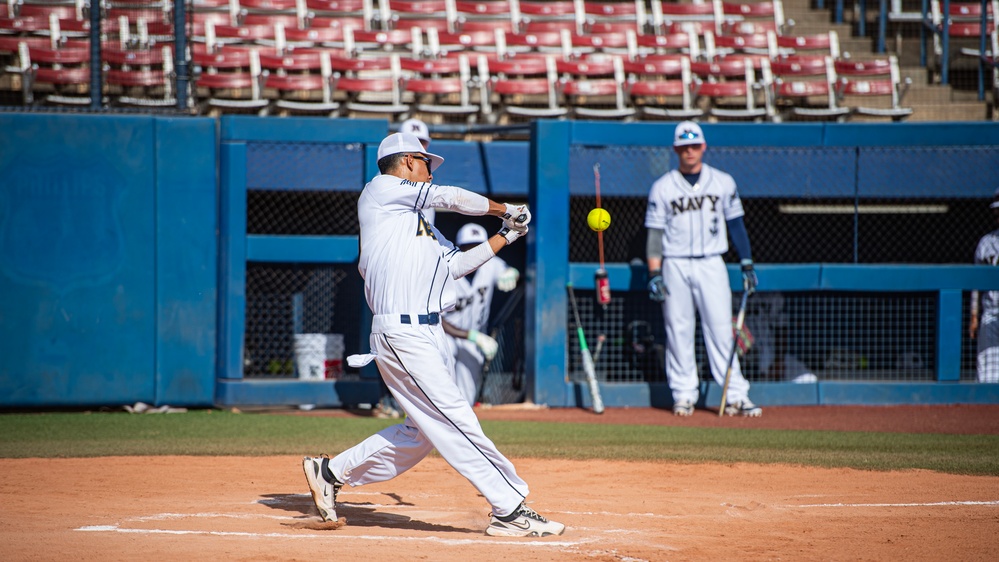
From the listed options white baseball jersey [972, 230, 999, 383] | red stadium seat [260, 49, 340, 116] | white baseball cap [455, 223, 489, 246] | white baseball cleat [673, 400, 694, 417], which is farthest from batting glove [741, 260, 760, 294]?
red stadium seat [260, 49, 340, 116]

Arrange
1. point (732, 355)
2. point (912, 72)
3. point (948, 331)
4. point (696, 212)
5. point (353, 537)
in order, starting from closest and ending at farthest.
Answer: point (353, 537)
point (732, 355)
point (696, 212)
point (948, 331)
point (912, 72)

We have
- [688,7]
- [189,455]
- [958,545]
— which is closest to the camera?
[958,545]

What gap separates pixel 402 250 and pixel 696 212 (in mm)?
4882

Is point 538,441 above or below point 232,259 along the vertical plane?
below

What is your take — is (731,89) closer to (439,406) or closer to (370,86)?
(370,86)

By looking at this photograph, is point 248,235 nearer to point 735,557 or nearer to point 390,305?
point 390,305

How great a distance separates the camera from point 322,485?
4734mm

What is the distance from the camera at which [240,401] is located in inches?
362

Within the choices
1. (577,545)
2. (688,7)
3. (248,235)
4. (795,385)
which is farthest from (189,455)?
(688,7)

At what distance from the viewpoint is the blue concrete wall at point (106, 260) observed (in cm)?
870

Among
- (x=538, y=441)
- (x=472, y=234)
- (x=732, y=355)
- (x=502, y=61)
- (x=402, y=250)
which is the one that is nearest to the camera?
(x=402, y=250)

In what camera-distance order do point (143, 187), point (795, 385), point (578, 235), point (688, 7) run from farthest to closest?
1. point (688, 7)
2. point (578, 235)
3. point (795, 385)
4. point (143, 187)

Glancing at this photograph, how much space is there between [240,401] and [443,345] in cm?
508

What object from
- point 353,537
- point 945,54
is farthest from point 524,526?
point 945,54
